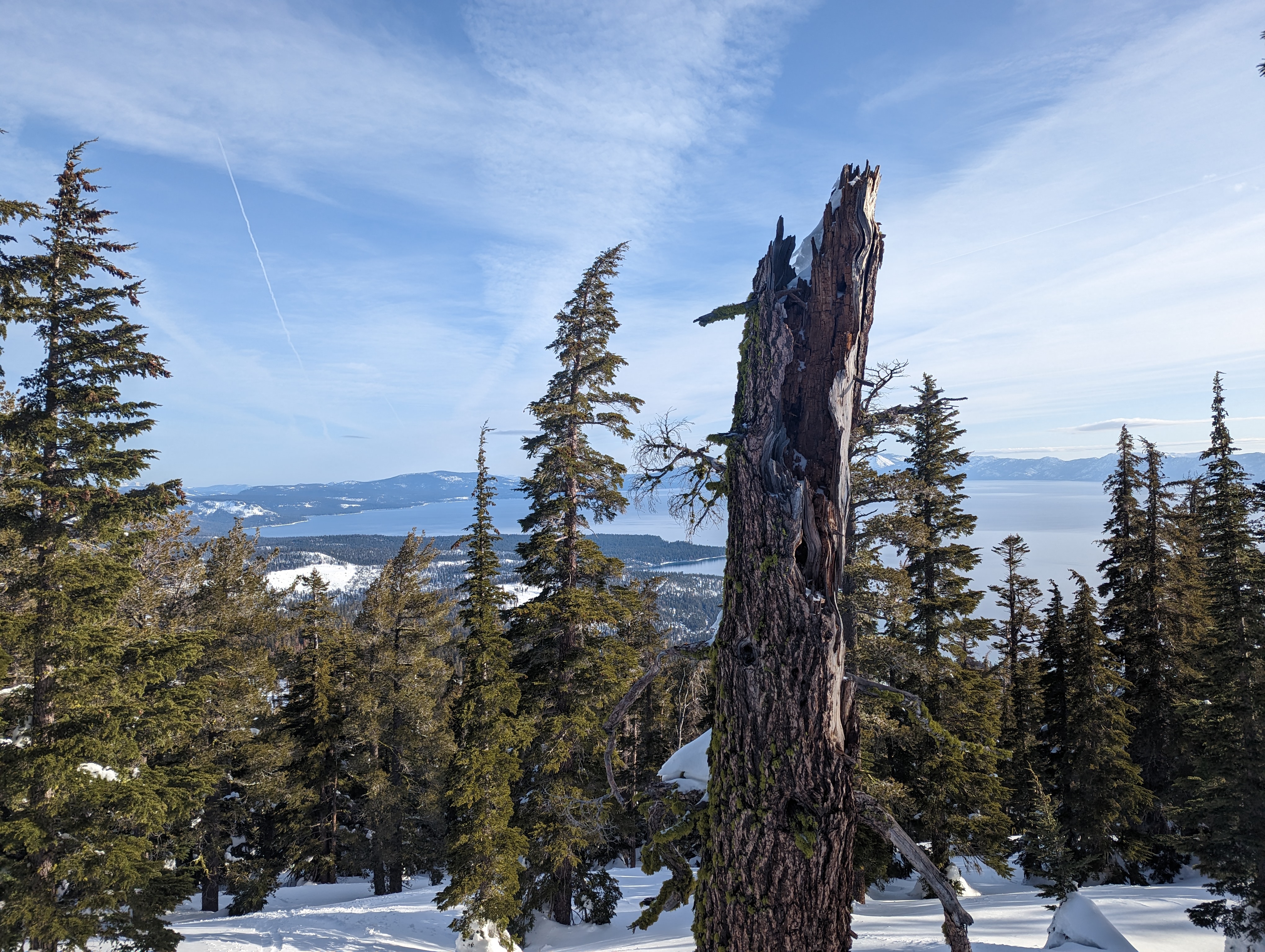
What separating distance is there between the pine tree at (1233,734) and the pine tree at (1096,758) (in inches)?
143

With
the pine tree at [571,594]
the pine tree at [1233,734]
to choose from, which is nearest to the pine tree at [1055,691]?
the pine tree at [1233,734]

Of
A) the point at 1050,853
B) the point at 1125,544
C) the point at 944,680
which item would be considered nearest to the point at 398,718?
the point at 944,680

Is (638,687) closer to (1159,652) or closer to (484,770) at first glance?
(484,770)

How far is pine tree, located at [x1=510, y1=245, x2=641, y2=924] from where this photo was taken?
15523 mm

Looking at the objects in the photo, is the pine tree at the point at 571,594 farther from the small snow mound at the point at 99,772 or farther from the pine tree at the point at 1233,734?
the pine tree at the point at 1233,734

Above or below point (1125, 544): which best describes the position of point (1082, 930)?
below

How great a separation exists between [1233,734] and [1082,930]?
6140mm

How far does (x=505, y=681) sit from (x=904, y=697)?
511 inches

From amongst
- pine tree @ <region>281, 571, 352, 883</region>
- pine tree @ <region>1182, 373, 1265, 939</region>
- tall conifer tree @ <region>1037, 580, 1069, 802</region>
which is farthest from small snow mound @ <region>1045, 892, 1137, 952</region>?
pine tree @ <region>281, 571, 352, 883</region>

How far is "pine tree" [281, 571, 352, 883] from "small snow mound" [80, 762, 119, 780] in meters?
13.9

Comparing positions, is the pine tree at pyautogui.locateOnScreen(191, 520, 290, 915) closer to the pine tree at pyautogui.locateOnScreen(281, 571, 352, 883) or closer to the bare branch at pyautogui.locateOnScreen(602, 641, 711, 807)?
the pine tree at pyautogui.locateOnScreen(281, 571, 352, 883)

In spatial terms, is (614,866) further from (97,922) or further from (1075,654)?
(97,922)

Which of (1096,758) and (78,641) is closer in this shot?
(78,641)

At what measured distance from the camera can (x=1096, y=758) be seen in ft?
64.1
